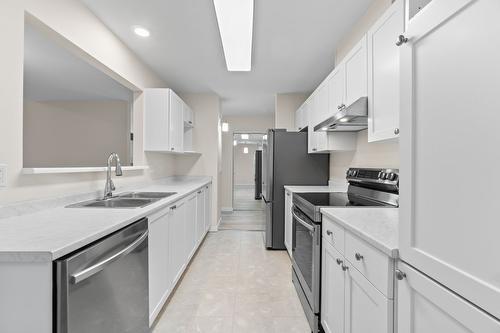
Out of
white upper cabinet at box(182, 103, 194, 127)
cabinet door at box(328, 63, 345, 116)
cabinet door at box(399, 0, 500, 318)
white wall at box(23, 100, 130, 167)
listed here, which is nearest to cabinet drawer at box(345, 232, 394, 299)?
cabinet door at box(399, 0, 500, 318)

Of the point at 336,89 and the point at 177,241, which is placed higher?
the point at 336,89

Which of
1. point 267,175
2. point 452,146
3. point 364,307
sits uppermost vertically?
point 452,146

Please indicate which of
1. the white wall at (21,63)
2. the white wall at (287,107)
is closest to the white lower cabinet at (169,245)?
the white wall at (21,63)

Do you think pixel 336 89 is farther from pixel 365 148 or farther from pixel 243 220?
pixel 243 220

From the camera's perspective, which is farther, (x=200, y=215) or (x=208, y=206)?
(x=208, y=206)

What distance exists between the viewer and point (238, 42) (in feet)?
8.40

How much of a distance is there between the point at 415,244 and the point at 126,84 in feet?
10.00

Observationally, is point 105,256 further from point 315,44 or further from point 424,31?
point 315,44

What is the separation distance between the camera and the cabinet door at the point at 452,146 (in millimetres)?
574

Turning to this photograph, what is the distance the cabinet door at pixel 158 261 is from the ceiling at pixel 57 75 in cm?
127

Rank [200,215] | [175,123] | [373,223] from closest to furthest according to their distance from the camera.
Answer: [373,223], [175,123], [200,215]

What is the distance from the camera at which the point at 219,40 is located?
261 centimetres

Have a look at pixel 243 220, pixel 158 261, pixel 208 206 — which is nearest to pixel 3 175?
pixel 158 261

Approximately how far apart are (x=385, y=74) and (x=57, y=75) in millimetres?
2600
